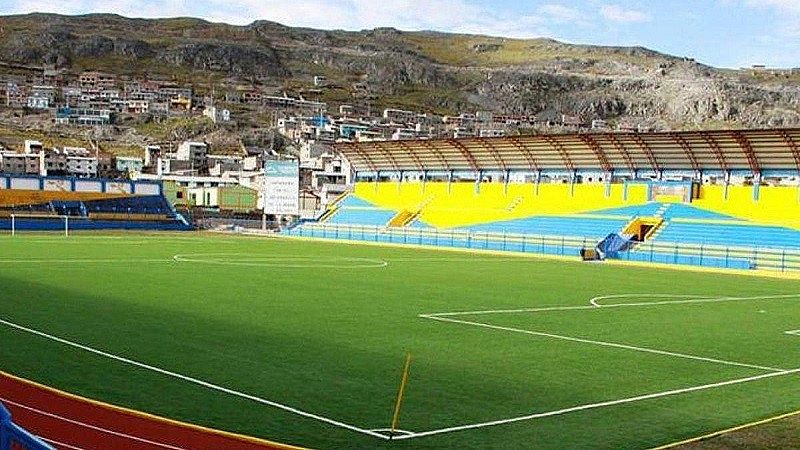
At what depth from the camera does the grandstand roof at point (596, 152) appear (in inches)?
2021

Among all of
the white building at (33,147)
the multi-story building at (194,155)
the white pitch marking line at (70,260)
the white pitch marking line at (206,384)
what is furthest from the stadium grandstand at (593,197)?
the multi-story building at (194,155)

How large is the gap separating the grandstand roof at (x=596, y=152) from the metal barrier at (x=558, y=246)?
733 centimetres

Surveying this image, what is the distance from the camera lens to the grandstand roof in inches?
2021

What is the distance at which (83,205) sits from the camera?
246 ft

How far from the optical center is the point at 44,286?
25.1 m

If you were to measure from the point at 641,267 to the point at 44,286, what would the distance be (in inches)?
1163

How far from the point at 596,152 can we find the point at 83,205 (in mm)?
41815

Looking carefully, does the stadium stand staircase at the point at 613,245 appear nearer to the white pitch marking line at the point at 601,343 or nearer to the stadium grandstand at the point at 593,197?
the stadium grandstand at the point at 593,197

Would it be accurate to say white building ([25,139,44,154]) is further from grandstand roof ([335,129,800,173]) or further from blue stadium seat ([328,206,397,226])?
blue stadium seat ([328,206,397,226])

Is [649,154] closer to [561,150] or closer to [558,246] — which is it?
[561,150]

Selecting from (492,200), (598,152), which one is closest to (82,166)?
(492,200)

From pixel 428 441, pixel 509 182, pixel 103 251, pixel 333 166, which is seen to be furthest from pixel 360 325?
pixel 333 166

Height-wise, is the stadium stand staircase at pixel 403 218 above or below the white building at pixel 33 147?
below

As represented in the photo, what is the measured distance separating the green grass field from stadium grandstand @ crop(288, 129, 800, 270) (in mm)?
18754
